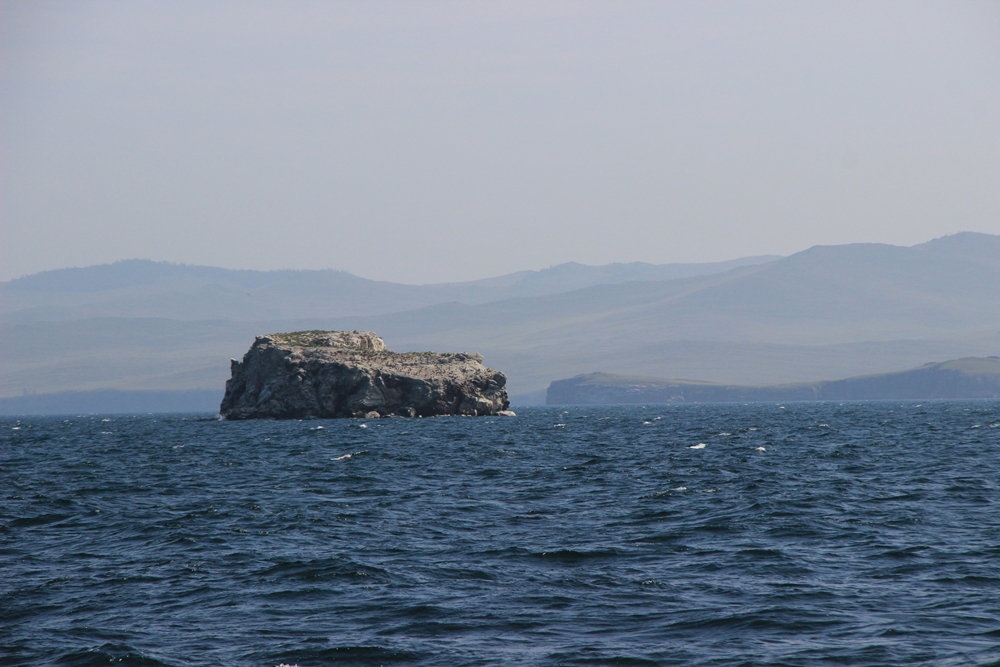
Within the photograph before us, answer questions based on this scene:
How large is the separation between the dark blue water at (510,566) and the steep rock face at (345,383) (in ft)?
256

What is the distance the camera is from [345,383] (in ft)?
424

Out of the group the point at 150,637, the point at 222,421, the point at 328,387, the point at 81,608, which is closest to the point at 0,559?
the point at 81,608

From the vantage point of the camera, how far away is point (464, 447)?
223 ft

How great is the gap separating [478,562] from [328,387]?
104681 millimetres

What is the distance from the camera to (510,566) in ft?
83.1

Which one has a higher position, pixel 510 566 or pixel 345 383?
pixel 345 383

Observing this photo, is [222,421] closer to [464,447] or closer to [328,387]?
[328,387]

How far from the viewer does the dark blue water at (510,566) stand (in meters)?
18.7

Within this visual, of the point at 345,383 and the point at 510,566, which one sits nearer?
the point at 510,566

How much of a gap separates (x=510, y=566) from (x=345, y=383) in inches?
4179

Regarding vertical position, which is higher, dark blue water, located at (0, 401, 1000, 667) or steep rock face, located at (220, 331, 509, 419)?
steep rock face, located at (220, 331, 509, 419)

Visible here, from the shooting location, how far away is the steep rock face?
420 feet

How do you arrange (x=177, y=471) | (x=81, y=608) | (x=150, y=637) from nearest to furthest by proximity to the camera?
(x=150, y=637), (x=81, y=608), (x=177, y=471)

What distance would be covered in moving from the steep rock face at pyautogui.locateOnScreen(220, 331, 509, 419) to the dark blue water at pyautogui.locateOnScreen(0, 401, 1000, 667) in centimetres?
7794
